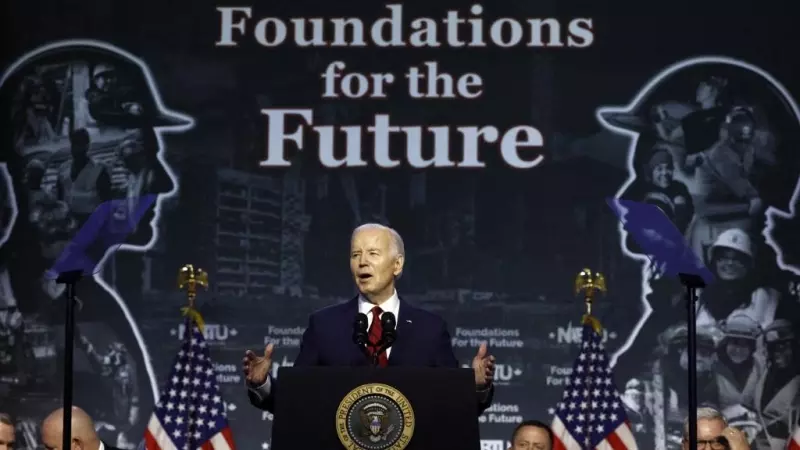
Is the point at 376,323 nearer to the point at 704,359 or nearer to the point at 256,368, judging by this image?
the point at 256,368

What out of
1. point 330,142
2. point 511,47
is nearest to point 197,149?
point 330,142

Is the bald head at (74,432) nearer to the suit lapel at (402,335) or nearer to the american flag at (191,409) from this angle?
the american flag at (191,409)

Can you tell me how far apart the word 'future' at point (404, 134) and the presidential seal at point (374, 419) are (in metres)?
3.57

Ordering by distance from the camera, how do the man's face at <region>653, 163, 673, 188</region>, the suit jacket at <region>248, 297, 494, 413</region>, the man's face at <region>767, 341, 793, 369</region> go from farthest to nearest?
the man's face at <region>653, 163, 673, 188</region>
the man's face at <region>767, 341, 793, 369</region>
the suit jacket at <region>248, 297, 494, 413</region>

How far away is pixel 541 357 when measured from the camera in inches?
285

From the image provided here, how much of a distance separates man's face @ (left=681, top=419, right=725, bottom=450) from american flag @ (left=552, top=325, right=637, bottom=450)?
3.43 feet

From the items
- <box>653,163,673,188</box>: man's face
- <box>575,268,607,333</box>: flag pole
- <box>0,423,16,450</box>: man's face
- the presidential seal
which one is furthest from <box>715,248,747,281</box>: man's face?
the presidential seal

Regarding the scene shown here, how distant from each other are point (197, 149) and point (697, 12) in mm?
2733

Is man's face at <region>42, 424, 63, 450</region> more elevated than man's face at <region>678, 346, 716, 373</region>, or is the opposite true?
man's face at <region>678, 346, 716, 373</region>

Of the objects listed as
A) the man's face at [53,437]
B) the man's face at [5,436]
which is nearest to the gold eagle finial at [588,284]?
the man's face at [53,437]

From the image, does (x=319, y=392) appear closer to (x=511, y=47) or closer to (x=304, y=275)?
(x=304, y=275)

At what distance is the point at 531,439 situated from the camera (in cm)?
650

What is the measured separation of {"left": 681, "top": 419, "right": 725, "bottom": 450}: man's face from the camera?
564 centimetres

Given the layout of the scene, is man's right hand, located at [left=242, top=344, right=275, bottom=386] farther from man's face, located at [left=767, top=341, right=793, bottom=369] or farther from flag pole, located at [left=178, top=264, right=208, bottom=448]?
man's face, located at [left=767, top=341, right=793, bottom=369]
